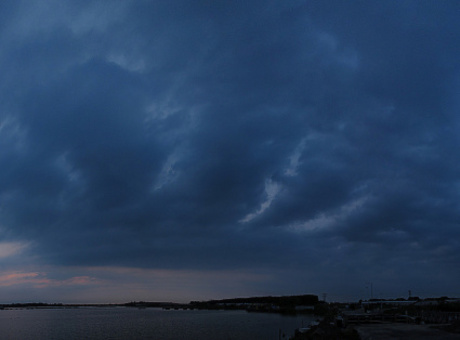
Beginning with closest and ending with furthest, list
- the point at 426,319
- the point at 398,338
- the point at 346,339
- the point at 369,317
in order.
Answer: the point at 398,338
the point at 346,339
the point at 426,319
the point at 369,317

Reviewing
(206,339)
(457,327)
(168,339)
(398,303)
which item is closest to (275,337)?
(206,339)

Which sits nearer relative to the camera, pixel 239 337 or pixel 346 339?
pixel 346 339

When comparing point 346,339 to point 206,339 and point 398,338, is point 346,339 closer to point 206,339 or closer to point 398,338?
point 398,338

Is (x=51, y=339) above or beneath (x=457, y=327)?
beneath

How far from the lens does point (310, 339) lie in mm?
52438

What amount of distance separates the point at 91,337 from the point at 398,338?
55.7m

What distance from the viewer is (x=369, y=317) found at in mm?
81688

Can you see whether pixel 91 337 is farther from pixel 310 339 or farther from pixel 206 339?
pixel 310 339

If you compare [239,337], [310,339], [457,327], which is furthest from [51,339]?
[457,327]

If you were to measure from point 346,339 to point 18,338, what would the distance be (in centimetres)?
6119

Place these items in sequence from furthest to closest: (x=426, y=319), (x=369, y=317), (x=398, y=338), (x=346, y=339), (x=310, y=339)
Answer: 1. (x=369, y=317)
2. (x=426, y=319)
3. (x=310, y=339)
4. (x=346, y=339)
5. (x=398, y=338)

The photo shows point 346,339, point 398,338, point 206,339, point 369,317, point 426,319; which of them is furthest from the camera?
point 369,317

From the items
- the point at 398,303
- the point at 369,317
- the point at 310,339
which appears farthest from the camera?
the point at 398,303

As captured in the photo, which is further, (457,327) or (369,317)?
(369,317)
